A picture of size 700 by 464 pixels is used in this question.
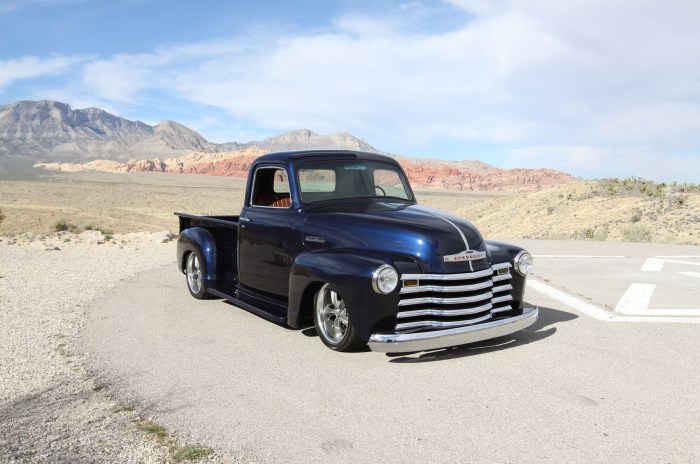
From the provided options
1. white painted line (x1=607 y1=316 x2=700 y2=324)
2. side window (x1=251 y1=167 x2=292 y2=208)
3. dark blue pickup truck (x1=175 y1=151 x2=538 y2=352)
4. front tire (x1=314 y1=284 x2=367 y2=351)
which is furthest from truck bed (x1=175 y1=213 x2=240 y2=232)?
white painted line (x1=607 y1=316 x2=700 y2=324)

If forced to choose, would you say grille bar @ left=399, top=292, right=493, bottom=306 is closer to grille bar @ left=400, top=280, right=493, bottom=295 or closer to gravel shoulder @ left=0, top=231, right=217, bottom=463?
grille bar @ left=400, top=280, right=493, bottom=295

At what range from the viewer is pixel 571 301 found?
8.19m

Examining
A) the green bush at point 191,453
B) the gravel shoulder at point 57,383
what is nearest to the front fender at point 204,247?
the gravel shoulder at point 57,383

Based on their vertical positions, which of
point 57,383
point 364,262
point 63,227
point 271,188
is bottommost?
point 63,227

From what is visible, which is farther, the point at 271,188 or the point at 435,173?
the point at 435,173

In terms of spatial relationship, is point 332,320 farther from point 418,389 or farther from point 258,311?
point 418,389

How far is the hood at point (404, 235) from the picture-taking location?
5.29 metres

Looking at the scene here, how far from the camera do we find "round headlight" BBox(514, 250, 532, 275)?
610cm

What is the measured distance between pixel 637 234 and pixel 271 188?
651 inches

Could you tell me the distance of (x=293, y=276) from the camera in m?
5.82

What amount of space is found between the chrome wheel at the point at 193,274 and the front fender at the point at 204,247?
5.8 inches

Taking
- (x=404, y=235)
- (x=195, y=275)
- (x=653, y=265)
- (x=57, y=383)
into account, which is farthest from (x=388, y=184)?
(x=653, y=265)

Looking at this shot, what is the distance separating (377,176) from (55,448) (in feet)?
14.3

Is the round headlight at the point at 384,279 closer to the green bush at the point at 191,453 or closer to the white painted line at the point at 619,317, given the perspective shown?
the green bush at the point at 191,453
